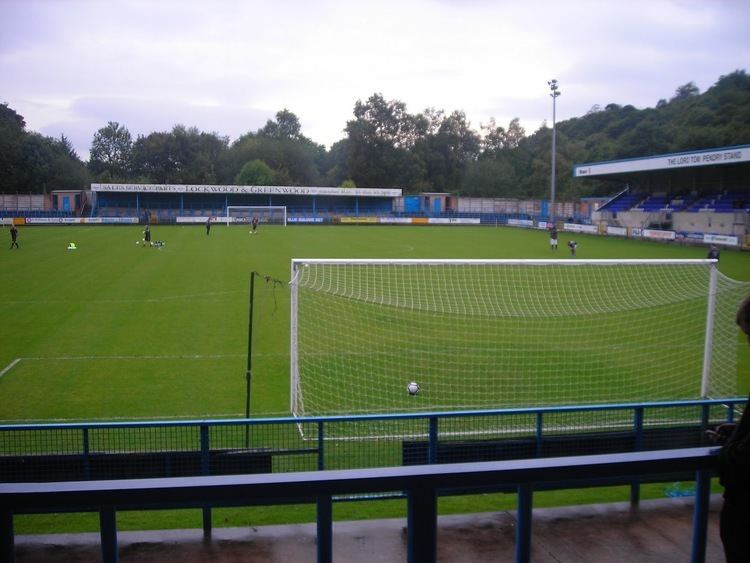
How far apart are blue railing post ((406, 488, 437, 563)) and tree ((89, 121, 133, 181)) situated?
97.9 metres

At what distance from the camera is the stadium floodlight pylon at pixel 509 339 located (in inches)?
470

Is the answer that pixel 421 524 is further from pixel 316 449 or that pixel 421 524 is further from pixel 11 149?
pixel 11 149

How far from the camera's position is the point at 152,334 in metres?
16.6

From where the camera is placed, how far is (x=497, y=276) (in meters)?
24.2

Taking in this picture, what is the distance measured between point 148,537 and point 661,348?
13505 mm

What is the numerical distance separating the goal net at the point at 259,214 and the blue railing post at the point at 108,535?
63510mm

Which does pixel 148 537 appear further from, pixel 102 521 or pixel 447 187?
pixel 447 187

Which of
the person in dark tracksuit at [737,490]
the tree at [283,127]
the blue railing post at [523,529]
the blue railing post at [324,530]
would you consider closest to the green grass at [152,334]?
the blue railing post at [324,530]

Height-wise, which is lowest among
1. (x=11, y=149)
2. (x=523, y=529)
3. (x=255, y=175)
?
(x=523, y=529)

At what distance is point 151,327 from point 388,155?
73.7 metres

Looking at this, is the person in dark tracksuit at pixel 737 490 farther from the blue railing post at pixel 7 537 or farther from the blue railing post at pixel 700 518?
the blue railing post at pixel 7 537

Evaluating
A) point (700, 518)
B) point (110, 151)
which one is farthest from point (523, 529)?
point (110, 151)

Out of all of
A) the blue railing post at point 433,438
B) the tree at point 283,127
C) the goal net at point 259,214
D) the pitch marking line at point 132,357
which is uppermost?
the tree at point 283,127

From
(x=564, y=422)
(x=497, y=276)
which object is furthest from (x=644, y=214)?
(x=564, y=422)
